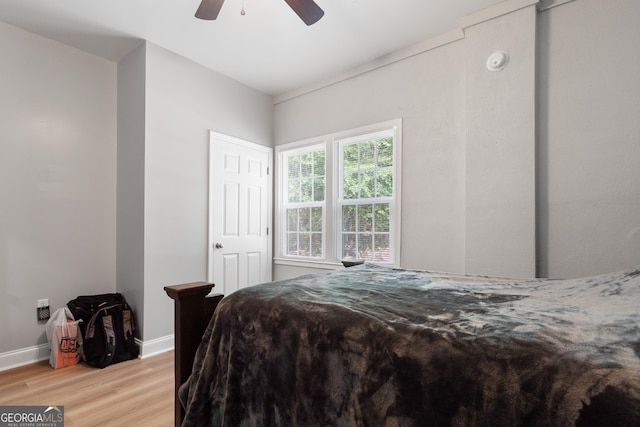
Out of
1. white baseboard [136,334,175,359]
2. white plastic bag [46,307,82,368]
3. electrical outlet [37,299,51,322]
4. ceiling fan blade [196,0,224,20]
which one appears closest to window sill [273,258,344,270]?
white baseboard [136,334,175,359]

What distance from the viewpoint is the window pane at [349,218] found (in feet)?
11.2

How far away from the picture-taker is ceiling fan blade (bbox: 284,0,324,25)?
196 centimetres

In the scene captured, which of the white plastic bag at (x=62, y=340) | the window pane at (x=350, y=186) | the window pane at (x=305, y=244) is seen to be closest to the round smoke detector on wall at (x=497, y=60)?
the window pane at (x=350, y=186)

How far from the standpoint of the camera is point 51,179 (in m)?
2.74

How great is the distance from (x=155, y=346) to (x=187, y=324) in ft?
6.20

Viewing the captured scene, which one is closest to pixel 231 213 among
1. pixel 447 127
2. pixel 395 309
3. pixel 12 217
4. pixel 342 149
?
pixel 342 149

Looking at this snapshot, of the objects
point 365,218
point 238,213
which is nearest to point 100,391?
point 238,213

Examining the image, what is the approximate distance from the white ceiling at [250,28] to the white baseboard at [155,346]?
271 centimetres

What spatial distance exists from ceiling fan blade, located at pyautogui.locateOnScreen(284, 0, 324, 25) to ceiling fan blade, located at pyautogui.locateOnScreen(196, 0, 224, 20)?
0.45 m

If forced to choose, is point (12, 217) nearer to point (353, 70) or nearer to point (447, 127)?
point (353, 70)

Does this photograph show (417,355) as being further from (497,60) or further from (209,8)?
(497,60)

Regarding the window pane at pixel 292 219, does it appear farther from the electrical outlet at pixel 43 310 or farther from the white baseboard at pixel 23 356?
the white baseboard at pixel 23 356

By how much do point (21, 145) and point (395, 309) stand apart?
325cm

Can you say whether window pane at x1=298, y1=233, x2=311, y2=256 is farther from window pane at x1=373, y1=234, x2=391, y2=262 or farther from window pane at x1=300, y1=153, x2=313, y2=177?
window pane at x1=373, y1=234, x2=391, y2=262
